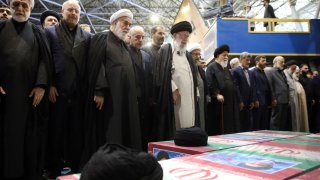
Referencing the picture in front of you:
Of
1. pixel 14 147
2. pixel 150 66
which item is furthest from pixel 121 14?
pixel 14 147

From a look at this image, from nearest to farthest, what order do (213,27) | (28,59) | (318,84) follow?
(28,59), (318,84), (213,27)

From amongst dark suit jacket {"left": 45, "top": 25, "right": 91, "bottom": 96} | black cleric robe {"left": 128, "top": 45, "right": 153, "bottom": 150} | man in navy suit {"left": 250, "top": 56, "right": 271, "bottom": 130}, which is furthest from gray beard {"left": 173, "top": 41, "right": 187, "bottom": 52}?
man in navy suit {"left": 250, "top": 56, "right": 271, "bottom": 130}

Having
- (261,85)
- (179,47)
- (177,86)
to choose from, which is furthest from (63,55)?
(261,85)

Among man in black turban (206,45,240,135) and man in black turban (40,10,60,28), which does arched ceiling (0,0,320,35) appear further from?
man in black turban (40,10,60,28)

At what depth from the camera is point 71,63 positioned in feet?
10.6

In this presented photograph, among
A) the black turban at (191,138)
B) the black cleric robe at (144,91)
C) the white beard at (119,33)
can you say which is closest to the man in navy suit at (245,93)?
the black cleric robe at (144,91)

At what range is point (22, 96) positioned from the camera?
2.69 metres

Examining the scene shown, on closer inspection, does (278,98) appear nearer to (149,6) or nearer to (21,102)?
(21,102)

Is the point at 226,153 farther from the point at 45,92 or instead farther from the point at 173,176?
the point at 45,92

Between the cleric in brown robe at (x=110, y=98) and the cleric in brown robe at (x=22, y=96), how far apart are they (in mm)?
495

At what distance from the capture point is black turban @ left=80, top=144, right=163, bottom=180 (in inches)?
44.3

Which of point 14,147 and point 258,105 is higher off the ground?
point 258,105

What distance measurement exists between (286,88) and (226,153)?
519 centimetres

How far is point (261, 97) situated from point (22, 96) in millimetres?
4805
